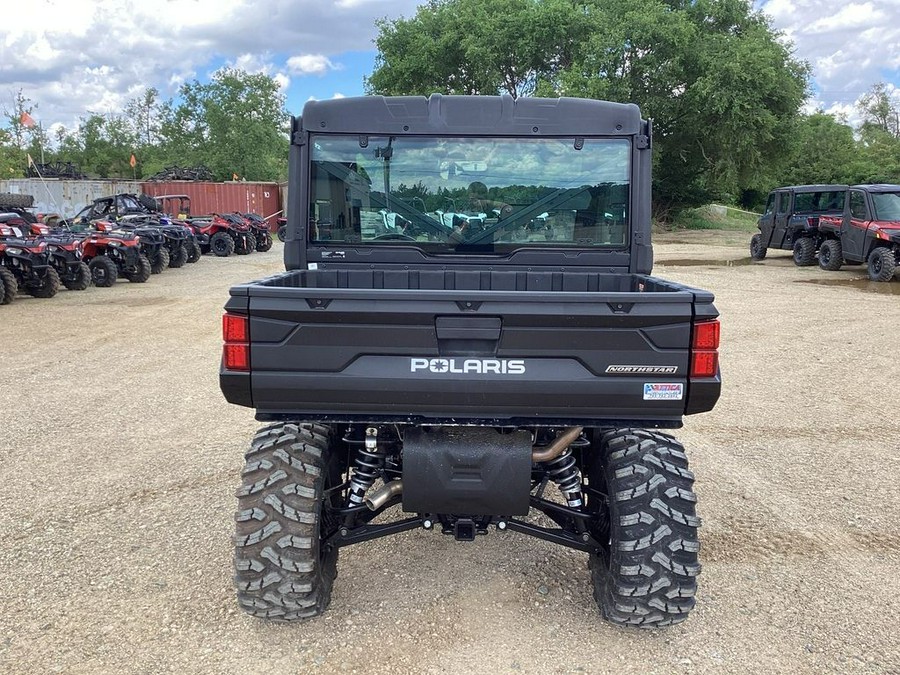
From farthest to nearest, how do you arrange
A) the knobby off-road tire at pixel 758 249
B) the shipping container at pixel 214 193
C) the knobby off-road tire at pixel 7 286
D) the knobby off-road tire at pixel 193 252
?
the shipping container at pixel 214 193 → the knobby off-road tire at pixel 758 249 → the knobby off-road tire at pixel 193 252 → the knobby off-road tire at pixel 7 286

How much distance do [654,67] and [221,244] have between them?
1687 cm

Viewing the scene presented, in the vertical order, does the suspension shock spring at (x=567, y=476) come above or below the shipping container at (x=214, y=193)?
below

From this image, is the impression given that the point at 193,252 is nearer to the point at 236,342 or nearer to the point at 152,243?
the point at 152,243

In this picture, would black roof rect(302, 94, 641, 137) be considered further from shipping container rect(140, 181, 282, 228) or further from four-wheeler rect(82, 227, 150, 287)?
shipping container rect(140, 181, 282, 228)

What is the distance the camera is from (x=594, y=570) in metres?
3.25

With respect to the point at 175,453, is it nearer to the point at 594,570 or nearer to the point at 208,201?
the point at 594,570

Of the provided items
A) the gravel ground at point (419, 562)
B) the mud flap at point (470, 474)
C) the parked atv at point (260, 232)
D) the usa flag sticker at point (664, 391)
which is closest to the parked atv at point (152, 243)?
the parked atv at point (260, 232)

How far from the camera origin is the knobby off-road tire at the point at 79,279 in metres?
13.2

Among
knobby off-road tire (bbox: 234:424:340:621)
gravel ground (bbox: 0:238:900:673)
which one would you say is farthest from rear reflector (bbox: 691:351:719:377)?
knobby off-road tire (bbox: 234:424:340:621)

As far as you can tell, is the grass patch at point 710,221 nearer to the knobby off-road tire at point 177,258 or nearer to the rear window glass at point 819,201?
the rear window glass at point 819,201

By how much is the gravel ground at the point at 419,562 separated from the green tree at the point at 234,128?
44229mm

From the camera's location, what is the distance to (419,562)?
3629 mm

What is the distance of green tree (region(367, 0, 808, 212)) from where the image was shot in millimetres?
26016

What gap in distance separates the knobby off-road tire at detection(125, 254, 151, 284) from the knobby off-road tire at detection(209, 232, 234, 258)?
5952 mm
